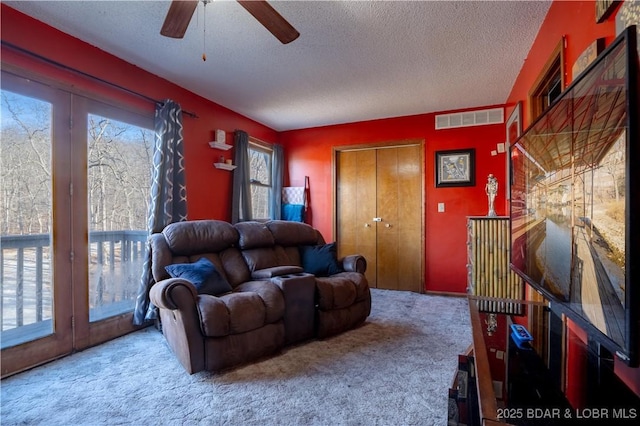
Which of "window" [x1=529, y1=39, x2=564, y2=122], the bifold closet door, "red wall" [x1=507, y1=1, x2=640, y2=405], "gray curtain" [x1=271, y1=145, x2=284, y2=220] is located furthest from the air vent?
"gray curtain" [x1=271, y1=145, x2=284, y2=220]

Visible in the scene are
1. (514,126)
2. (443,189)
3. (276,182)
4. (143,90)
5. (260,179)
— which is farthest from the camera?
(276,182)

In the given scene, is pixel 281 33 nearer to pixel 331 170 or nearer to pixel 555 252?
pixel 555 252

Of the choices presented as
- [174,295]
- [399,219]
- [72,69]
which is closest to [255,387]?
[174,295]

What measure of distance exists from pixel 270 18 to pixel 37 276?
96.2 inches

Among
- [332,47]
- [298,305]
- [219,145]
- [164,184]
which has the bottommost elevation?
[298,305]

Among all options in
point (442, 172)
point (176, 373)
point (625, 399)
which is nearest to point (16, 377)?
point (176, 373)

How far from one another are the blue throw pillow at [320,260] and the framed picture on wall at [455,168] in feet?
6.37

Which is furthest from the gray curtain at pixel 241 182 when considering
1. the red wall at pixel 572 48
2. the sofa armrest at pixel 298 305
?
the red wall at pixel 572 48

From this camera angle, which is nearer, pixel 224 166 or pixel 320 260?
pixel 320 260

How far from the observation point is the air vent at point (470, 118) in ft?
12.5

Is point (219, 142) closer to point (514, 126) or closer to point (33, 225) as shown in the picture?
point (33, 225)

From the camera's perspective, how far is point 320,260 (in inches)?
125

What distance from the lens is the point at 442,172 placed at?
4117 millimetres

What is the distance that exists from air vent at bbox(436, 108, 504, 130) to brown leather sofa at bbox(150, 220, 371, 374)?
2.32m
